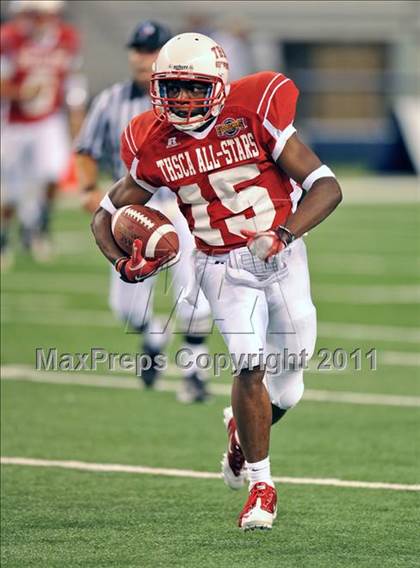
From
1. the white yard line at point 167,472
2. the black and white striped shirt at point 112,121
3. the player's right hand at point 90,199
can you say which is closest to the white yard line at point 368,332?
the player's right hand at point 90,199

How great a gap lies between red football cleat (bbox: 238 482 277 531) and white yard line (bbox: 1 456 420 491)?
71 centimetres

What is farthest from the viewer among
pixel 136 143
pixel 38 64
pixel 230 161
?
pixel 38 64

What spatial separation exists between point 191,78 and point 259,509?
4.87 ft

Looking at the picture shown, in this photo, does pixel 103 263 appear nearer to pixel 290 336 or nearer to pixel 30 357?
pixel 30 357

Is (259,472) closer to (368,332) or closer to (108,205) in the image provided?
(108,205)

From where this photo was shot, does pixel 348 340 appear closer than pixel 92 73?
Yes

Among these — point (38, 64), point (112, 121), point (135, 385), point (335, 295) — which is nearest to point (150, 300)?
point (135, 385)

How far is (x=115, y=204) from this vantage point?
5.35 metres

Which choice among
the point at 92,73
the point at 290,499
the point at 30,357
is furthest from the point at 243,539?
the point at 92,73

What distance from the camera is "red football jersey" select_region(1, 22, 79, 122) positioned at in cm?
1264

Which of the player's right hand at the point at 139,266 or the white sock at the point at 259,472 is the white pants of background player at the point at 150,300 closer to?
the player's right hand at the point at 139,266

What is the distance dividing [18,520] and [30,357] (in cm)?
387

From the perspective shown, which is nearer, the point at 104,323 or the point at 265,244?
the point at 265,244

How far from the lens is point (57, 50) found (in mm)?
12883
